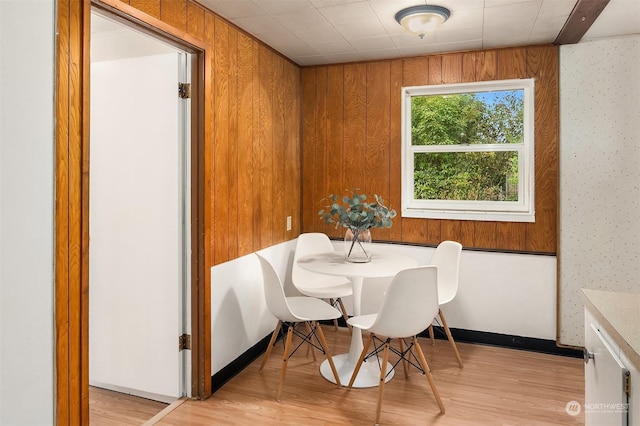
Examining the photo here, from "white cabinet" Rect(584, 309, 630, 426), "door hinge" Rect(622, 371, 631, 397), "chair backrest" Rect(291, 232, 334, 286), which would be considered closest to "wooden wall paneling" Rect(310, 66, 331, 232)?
"chair backrest" Rect(291, 232, 334, 286)

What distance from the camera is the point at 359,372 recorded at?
2986 mm

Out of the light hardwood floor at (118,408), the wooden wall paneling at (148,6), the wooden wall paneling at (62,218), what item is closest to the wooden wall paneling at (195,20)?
the wooden wall paneling at (148,6)

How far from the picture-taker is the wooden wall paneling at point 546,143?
3.38 meters

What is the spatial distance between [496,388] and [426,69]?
7.93 feet

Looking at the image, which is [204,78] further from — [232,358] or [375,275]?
[232,358]

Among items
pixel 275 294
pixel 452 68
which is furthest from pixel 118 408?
pixel 452 68

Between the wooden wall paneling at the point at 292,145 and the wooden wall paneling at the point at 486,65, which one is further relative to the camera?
the wooden wall paneling at the point at 292,145

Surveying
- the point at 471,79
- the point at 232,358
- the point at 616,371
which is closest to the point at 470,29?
the point at 471,79

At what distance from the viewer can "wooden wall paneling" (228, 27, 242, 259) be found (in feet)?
9.76

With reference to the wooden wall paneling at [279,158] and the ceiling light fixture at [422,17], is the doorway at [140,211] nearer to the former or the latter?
the wooden wall paneling at [279,158]

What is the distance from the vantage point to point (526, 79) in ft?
11.3

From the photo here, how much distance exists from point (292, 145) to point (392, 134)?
853 millimetres

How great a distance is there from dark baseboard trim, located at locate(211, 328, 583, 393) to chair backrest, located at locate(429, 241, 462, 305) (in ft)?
1.78

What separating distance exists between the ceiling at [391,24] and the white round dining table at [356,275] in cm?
156
